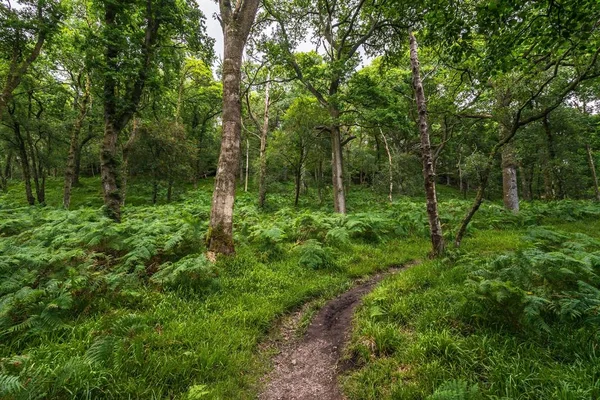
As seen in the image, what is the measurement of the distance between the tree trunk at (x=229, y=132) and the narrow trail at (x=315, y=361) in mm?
3130

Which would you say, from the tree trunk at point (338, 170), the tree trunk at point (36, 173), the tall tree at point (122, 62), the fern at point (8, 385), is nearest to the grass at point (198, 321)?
the fern at point (8, 385)

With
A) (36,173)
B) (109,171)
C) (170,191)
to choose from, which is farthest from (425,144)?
(36,173)

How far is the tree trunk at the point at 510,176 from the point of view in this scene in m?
12.7

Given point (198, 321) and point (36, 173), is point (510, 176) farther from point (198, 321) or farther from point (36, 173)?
point (36, 173)

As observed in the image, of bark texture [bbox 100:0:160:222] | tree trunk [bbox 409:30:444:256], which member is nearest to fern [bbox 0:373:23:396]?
tree trunk [bbox 409:30:444:256]

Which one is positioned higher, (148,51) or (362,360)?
(148,51)

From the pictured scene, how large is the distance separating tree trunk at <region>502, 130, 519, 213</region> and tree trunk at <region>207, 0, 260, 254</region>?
12972mm

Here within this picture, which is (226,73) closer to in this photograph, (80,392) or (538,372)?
(80,392)

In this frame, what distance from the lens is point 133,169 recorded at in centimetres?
1961

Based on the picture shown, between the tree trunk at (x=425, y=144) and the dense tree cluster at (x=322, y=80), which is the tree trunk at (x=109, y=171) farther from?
the tree trunk at (x=425, y=144)

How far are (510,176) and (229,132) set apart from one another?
548 inches

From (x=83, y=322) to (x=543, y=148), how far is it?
2135 cm

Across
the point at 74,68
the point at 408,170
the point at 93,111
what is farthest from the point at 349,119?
the point at 93,111

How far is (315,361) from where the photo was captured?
3.87 m
